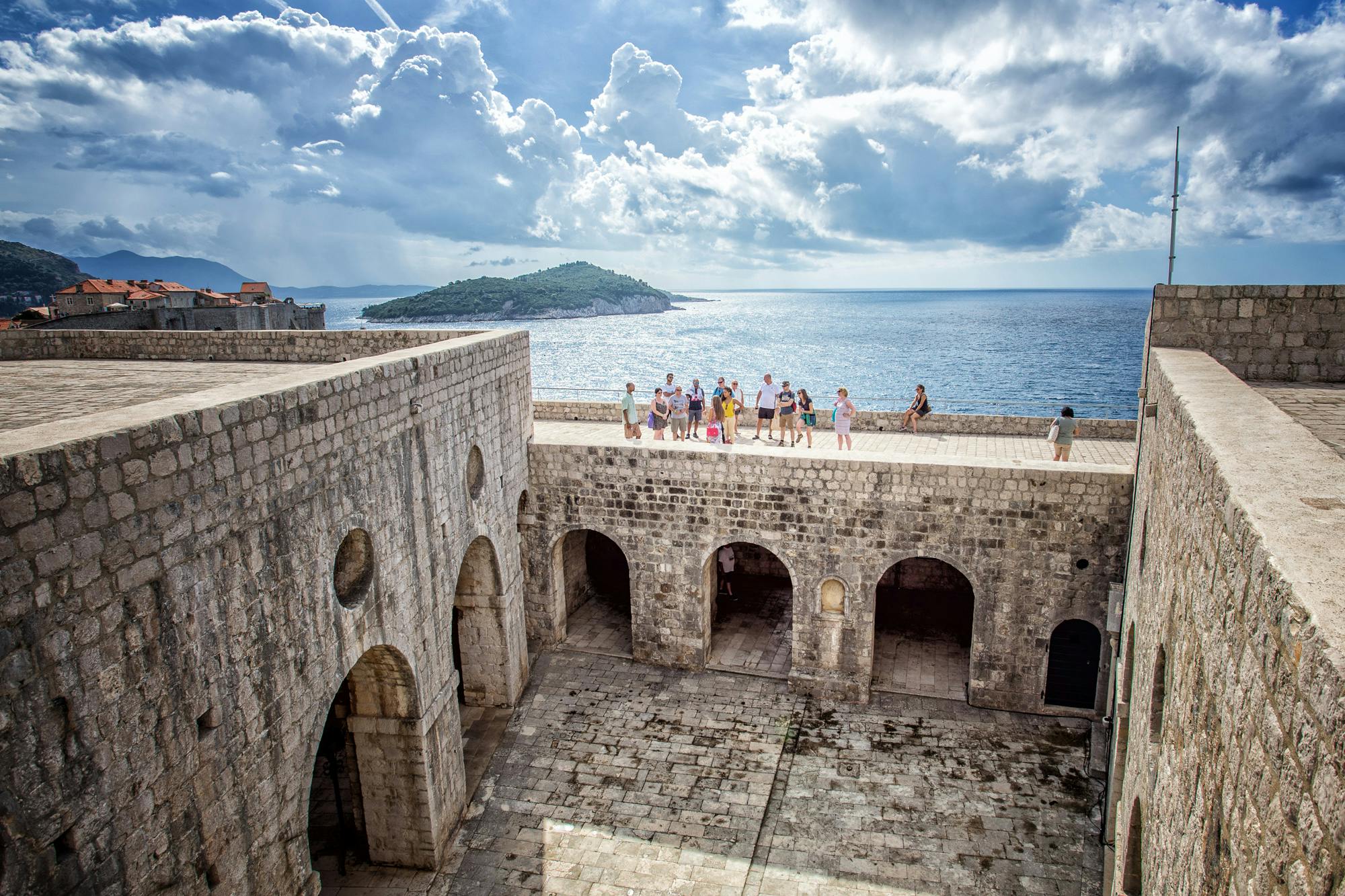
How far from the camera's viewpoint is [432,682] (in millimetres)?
10320

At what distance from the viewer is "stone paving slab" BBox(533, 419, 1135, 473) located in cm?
1468

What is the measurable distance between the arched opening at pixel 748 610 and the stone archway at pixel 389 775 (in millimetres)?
5729

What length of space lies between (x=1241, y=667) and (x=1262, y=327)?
9405 mm

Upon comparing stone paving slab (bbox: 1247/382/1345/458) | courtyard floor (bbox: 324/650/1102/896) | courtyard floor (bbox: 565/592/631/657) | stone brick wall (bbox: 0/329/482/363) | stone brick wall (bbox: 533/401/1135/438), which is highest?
stone brick wall (bbox: 0/329/482/363)

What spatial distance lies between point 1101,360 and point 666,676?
7518cm

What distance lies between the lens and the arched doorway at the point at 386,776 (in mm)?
9867

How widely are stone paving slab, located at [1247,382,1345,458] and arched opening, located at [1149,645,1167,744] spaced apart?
2.20 m

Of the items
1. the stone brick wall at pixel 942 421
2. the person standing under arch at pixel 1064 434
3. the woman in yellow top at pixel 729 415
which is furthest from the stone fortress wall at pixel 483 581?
the stone brick wall at pixel 942 421

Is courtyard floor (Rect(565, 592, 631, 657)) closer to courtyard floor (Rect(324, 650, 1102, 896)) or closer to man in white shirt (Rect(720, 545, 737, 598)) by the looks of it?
courtyard floor (Rect(324, 650, 1102, 896))

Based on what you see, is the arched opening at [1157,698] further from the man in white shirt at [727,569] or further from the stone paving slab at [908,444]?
the man in white shirt at [727,569]

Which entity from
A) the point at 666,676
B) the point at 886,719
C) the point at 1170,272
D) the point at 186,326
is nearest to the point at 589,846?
the point at 666,676

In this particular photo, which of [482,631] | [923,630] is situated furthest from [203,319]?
[923,630]

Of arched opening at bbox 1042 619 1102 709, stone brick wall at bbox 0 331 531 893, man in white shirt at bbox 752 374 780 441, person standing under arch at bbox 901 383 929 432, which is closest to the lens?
stone brick wall at bbox 0 331 531 893

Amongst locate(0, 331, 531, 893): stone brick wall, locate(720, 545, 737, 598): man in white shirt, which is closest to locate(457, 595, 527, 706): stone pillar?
locate(0, 331, 531, 893): stone brick wall
